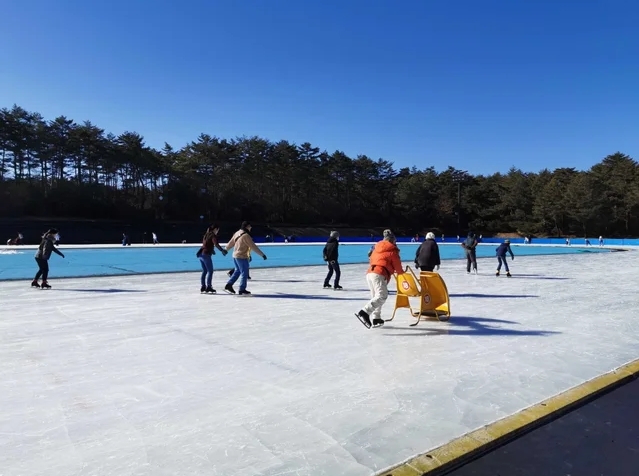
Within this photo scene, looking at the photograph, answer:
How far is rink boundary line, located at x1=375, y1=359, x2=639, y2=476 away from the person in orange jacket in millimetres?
2645

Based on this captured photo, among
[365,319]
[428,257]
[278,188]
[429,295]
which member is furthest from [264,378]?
[278,188]

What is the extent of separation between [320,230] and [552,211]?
118 feet

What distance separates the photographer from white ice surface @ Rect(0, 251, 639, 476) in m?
2.92

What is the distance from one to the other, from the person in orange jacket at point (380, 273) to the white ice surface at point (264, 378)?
0.27m

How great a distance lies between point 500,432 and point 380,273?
3.19m

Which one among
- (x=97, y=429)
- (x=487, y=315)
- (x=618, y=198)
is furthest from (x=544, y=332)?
(x=618, y=198)

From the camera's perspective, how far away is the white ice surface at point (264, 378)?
2924 mm

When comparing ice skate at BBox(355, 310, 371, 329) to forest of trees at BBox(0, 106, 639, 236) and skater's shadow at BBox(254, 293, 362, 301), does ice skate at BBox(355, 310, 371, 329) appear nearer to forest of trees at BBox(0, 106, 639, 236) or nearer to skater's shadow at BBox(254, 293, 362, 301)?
skater's shadow at BBox(254, 293, 362, 301)

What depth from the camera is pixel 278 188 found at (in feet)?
227

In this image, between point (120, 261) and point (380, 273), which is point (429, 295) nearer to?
point (380, 273)

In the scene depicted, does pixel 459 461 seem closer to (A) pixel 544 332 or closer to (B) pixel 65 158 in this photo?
(A) pixel 544 332

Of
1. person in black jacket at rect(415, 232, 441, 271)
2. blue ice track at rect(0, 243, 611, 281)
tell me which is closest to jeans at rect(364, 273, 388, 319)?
person in black jacket at rect(415, 232, 441, 271)

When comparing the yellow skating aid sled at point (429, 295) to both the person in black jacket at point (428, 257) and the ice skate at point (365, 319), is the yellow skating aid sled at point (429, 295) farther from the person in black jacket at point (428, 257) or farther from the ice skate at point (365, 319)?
the person in black jacket at point (428, 257)

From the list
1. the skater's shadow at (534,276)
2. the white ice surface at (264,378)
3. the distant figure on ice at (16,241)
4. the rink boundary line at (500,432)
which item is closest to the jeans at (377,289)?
the white ice surface at (264,378)
